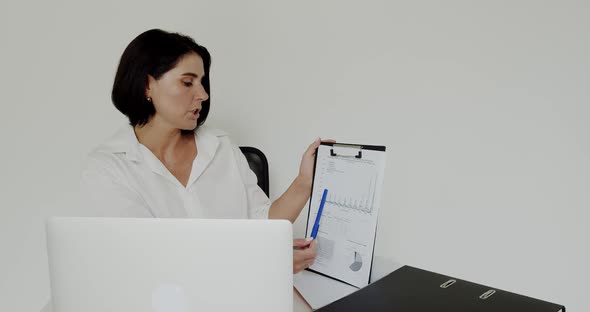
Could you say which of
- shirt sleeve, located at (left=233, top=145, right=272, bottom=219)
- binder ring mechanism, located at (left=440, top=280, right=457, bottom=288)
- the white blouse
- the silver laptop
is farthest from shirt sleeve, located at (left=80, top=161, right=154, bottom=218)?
binder ring mechanism, located at (left=440, top=280, right=457, bottom=288)

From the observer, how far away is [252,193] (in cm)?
181

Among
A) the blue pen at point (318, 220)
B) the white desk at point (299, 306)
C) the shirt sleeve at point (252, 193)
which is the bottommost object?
the white desk at point (299, 306)

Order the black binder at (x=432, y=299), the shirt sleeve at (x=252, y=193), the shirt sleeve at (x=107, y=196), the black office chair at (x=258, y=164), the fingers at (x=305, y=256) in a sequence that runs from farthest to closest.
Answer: the black office chair at (x=258, y=164) → the shirt sleeve at (x=252, y=193) → the shirt sleeve at (x=107, y=196) → the fingers at (x=305, y=256) → the black binder at (x=432, y=299)

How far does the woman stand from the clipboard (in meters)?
0.28

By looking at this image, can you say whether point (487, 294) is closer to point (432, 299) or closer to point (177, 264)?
point (432, 299)

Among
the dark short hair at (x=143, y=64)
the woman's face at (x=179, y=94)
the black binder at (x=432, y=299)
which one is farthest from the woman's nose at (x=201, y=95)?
the black binder at (x=432, y=299)

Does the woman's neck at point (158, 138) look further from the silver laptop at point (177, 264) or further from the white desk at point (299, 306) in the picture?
the silver laptop at point (177, 264)

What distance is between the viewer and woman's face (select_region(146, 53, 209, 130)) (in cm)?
162

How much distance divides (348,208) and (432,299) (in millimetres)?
268

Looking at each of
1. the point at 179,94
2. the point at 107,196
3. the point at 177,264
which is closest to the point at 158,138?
the point at 179,94

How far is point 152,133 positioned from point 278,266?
1.10 meters

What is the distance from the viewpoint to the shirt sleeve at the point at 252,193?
1792 mm

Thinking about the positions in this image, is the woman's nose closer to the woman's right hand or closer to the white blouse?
the white blouse

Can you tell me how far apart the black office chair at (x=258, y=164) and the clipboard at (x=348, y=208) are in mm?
785
